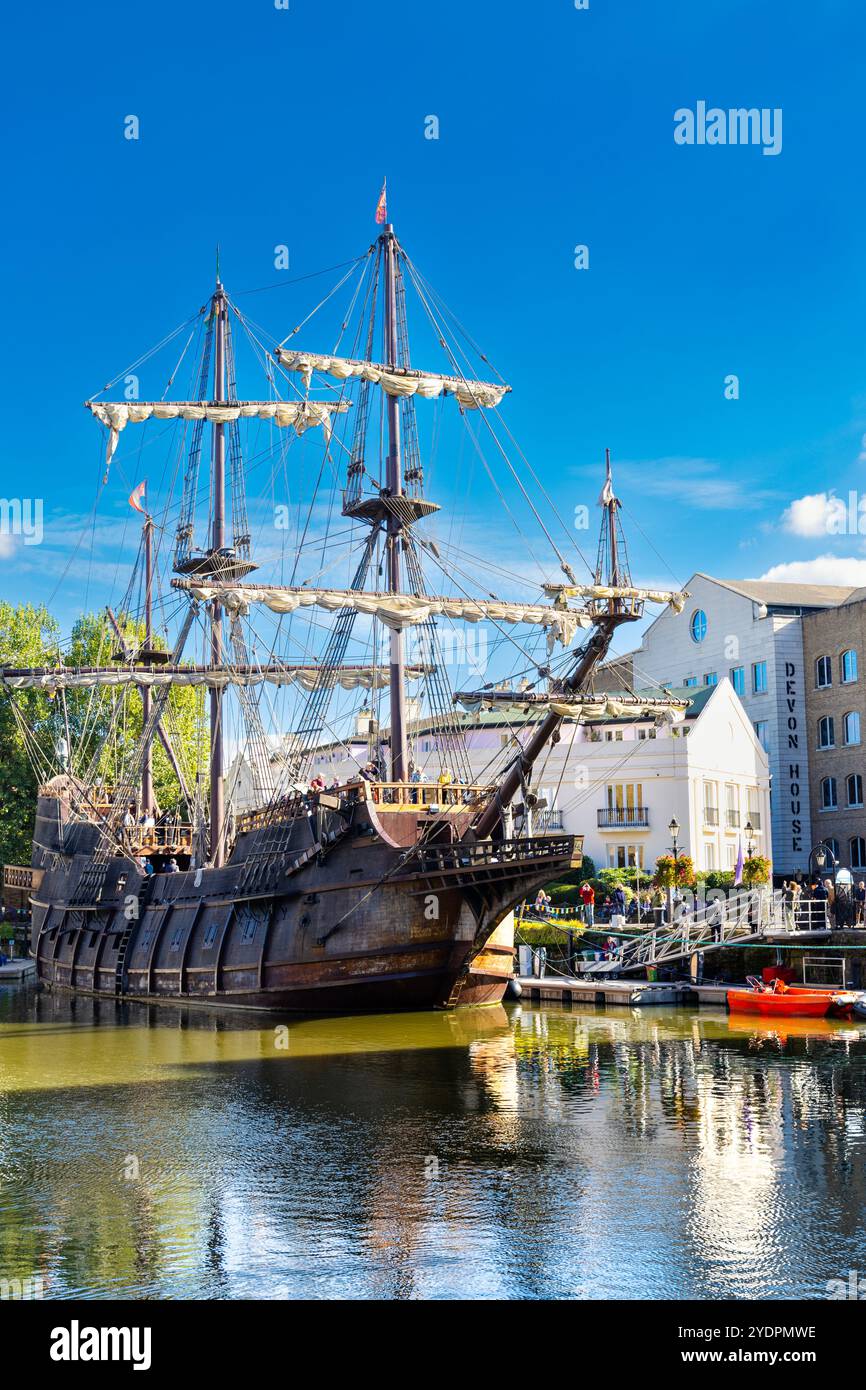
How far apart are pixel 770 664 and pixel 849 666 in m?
3.57

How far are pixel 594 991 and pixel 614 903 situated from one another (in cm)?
776

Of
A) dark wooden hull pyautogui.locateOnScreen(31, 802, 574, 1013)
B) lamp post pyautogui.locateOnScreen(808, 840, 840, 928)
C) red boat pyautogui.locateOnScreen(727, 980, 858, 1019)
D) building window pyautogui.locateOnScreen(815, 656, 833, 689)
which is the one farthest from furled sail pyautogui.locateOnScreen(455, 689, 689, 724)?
building window pyautogui.locateOnScreen(815, 656, 833, 689)

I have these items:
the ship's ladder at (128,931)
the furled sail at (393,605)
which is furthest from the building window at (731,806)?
the ship's ladder at (128,931)

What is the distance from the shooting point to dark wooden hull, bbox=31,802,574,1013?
31.6m

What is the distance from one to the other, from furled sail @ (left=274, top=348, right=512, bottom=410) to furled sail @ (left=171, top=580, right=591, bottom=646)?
5.95 m

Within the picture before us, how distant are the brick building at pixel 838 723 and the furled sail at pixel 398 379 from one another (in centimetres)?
2260

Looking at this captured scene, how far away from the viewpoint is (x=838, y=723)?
5572 centimetres

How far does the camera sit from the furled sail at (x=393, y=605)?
35.1m

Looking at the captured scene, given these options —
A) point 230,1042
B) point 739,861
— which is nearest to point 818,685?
point 739,861

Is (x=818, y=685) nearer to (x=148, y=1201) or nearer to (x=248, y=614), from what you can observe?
(x=248, y=614)

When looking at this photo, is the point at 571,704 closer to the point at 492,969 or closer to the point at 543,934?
the point at 492,969

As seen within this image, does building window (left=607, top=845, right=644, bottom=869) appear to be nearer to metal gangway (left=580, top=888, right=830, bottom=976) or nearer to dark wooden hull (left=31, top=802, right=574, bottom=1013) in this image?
metal gangway (left=580, top=888, right=830, bottom=976)

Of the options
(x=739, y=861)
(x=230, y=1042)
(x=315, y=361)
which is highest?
(x=315, y=361)

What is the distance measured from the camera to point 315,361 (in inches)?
1454
